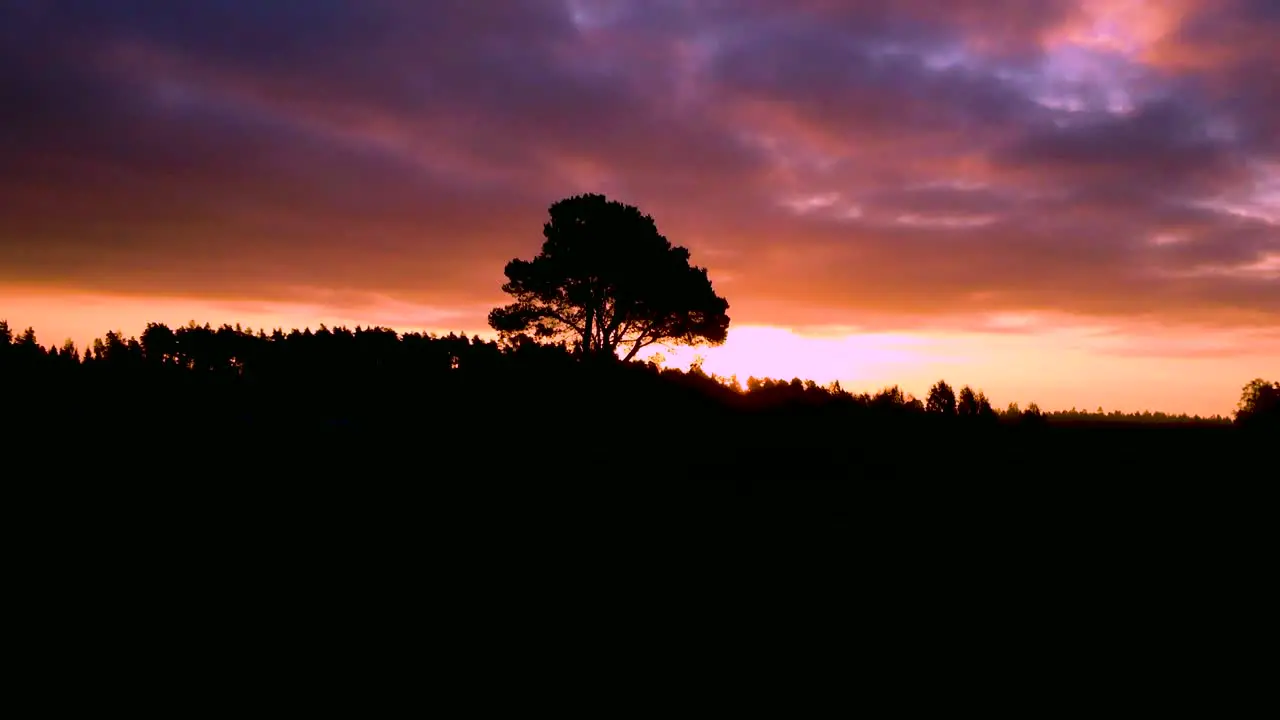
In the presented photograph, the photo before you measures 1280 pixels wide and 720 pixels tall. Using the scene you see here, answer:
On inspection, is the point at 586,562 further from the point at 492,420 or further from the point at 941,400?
the point at 941,400

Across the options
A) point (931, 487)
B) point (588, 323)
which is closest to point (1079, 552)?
point (931, 487)

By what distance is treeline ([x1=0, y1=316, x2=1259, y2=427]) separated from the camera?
1354cm

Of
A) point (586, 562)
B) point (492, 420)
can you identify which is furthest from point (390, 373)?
point (586, 562)

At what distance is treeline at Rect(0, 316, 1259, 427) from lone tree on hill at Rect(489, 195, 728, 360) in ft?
62.2

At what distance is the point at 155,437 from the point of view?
11.2 metres

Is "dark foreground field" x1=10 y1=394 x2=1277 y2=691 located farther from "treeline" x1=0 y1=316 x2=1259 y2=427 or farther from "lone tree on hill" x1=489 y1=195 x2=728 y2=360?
"lone tree on hill" x1=489 y1=195 x2=728 y2=360

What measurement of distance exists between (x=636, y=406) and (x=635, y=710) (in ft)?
29.2

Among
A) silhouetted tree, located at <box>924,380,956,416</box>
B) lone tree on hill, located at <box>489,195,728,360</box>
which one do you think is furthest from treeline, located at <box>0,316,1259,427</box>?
lone tree on hill, located at <box>489,195,728,360</box>

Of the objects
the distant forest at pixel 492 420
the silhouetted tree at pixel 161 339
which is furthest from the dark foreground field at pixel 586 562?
the silhouetted tree at pixel 161 339

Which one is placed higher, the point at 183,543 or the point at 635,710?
the point at 183,543

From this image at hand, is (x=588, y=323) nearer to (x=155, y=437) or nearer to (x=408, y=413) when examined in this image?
(x=408, y=413)

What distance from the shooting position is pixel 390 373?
15961 millimetres

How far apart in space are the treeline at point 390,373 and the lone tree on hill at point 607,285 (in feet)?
62.2

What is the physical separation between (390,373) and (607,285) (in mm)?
23045
